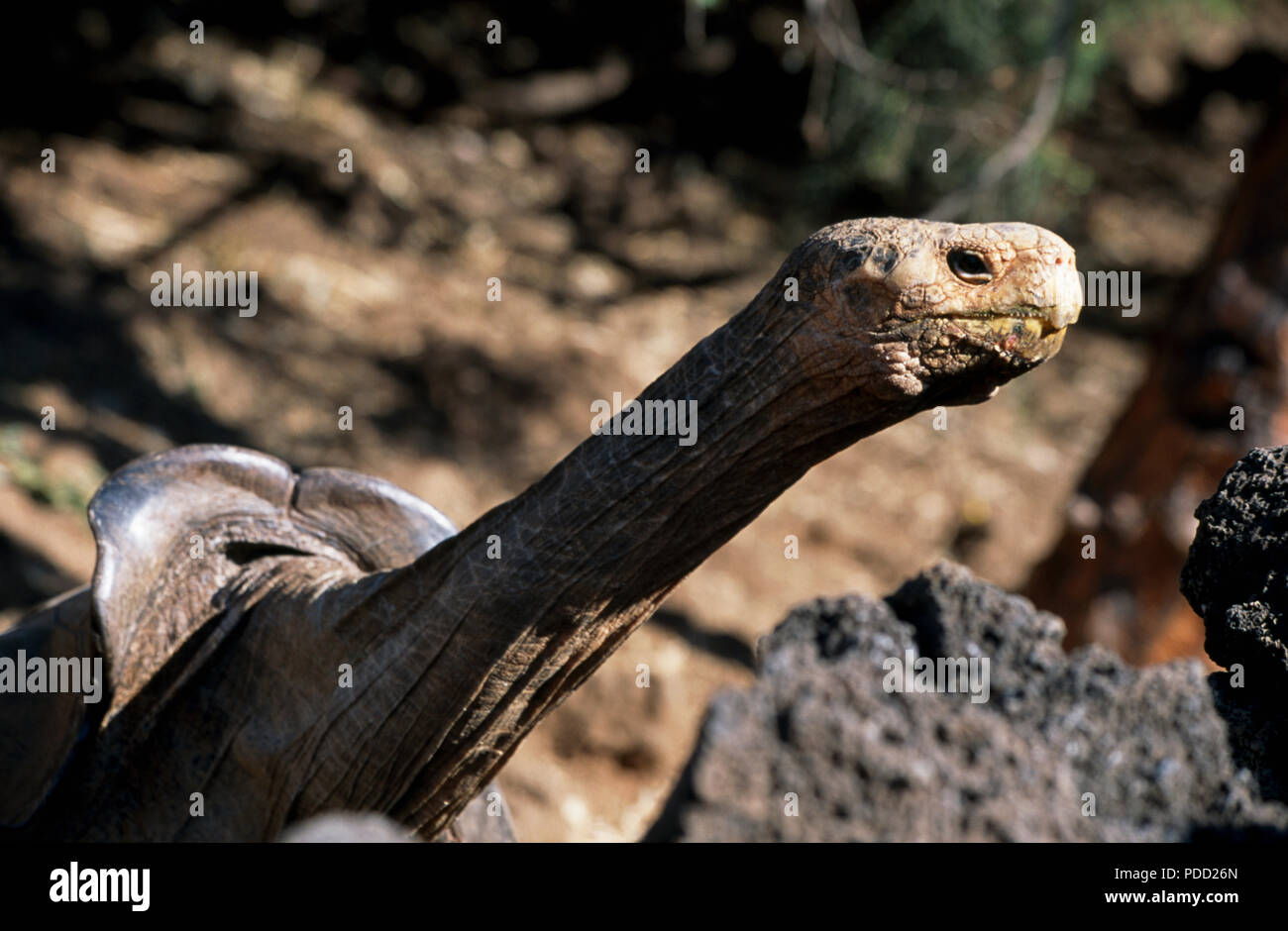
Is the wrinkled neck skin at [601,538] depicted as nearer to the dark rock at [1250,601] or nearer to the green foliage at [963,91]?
the dark rock at [1250,601]

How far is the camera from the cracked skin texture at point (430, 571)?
1.38m

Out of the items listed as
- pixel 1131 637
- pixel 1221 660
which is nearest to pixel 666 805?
pixel 1221 660

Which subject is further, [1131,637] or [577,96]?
[577,96]

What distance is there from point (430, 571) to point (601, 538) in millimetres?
280

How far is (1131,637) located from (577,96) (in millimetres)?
5386

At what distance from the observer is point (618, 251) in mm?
7477

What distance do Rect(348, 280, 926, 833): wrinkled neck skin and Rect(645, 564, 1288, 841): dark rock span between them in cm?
20

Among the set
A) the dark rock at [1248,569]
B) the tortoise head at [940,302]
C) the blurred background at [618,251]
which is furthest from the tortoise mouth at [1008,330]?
the blurred background at [618,251]

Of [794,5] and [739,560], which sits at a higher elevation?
[794,5]

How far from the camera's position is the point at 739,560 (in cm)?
554

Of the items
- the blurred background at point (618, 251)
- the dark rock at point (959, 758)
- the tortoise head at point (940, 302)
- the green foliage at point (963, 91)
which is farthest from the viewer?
the green foliage at point (963, 91)

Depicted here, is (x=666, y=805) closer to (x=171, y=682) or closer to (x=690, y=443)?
(x=690, y=443)

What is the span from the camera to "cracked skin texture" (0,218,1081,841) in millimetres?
1384

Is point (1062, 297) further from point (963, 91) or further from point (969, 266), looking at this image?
point (963, 91)
